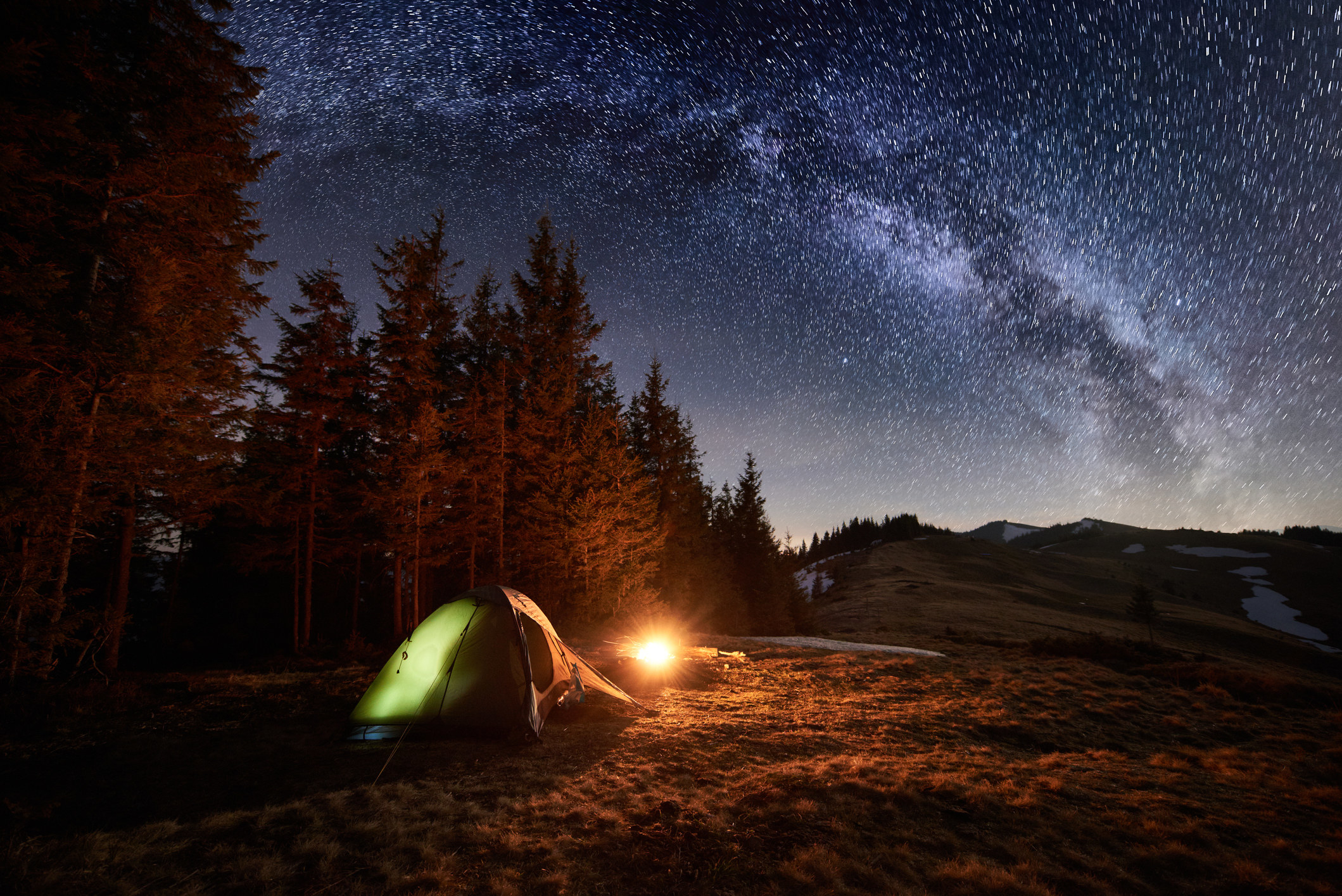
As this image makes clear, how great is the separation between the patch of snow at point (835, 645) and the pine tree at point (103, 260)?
2125cm

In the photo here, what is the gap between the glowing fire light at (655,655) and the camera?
14078 mm

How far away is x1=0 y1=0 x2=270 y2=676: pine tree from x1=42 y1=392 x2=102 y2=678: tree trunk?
0.11 ft

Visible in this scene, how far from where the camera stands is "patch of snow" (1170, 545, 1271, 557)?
11244 cm

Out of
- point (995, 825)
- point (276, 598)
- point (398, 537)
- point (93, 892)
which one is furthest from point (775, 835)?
point (276, 598)

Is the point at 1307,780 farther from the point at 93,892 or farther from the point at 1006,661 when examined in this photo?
the point at 93,892

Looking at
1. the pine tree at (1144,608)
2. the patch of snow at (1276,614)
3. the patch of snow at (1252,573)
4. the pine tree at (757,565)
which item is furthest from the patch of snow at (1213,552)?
the pine tree at (757,565)

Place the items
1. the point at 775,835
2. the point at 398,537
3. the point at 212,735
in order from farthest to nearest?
the point at 398,537
the point at 212,735
the point at 775,835

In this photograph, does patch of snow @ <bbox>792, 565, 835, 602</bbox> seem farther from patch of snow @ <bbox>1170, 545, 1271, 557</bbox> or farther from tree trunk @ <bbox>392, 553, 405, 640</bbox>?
patch of snow @ <bbox>1170, 545, 1271, 557</bbox>

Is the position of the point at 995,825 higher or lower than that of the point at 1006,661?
higher

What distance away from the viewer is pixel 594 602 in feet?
70.2

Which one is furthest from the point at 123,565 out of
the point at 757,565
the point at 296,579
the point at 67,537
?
the point at 757,565

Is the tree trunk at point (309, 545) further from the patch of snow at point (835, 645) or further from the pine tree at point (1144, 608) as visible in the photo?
the pine tree at point (1144, 608)

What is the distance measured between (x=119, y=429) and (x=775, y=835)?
13.4 meters

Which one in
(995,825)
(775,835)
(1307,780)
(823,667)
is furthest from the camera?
(823,667)
